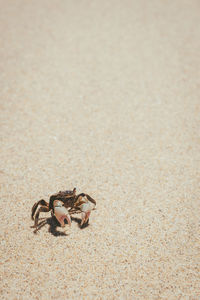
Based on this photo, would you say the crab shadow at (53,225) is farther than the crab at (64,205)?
Yes

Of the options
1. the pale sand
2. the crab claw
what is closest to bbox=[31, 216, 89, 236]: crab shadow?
the pale sand

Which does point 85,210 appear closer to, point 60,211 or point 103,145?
point 60,211

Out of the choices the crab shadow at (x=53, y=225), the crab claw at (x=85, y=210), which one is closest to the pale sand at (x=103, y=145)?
the crab shadow at (x=53, y=225)

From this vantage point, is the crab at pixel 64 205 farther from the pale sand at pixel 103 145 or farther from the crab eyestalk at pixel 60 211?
the pale sand at pixel 103 145

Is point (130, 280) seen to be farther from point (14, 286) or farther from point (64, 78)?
point (64, 78)

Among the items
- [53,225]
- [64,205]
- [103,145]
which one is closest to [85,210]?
[64,205]
